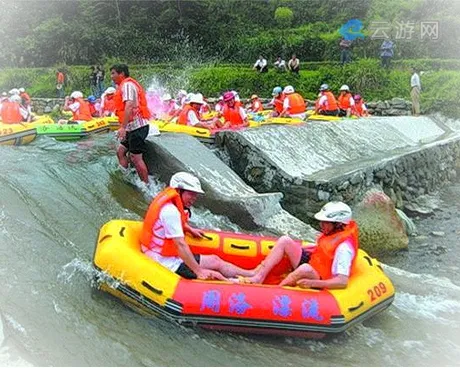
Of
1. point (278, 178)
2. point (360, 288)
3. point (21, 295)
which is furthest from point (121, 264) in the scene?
point (278, 178)

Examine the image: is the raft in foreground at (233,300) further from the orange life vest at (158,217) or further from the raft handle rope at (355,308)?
the orange life vest at (158,217)

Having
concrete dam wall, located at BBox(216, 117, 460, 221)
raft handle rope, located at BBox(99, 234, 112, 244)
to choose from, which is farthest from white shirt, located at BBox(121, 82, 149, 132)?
raft handle rope, located at BBox(99, 234, 112, 244)

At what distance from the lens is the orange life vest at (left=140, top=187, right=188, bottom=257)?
193 inches

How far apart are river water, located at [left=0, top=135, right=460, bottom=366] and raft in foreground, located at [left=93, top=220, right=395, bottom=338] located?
13cm

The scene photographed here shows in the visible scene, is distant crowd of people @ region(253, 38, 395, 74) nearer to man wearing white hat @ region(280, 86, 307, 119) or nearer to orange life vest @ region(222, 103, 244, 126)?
man wearing white hat @ region(280, 86, 307, 119)

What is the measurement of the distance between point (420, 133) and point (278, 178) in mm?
7233

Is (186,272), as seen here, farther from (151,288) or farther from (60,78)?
(60,78)

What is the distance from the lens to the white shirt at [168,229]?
4.86m

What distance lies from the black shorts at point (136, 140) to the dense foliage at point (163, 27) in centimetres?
1851

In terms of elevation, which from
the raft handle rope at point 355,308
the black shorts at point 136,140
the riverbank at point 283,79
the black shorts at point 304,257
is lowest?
the riverbank at point 283,79

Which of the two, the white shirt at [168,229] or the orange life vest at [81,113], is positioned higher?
the white shirt at [168,229]

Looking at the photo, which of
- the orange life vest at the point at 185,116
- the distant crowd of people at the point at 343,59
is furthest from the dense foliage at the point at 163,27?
the orange life vest at the point at 185,116

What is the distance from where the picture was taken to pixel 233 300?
466cm

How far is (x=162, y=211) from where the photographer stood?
4.89m
